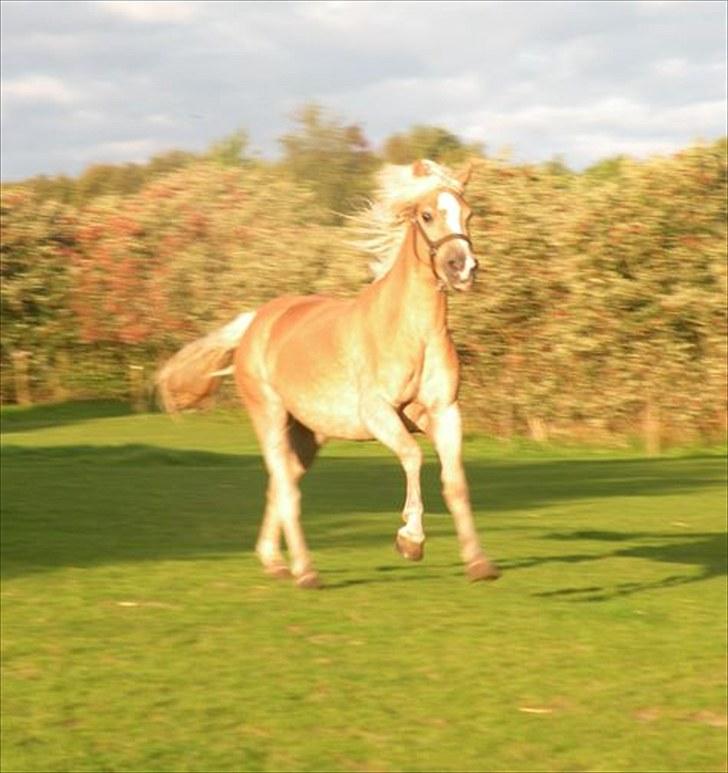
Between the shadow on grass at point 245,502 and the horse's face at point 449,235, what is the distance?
54.0ft

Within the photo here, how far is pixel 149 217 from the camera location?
258 inches

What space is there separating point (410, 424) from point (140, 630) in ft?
55.5

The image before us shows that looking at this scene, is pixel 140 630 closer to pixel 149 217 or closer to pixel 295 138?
pixel 149 217

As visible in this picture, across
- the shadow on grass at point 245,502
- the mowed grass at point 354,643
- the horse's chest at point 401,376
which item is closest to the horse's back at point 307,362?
the horse's chest at point 401,376

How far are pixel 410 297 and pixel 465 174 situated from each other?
0.27 meters

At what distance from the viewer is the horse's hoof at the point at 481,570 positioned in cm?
360

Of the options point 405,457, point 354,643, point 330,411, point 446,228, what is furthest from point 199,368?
point 354,643

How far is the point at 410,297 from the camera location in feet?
11.6

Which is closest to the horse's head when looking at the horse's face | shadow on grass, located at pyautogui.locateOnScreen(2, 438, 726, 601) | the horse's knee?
the horse's face

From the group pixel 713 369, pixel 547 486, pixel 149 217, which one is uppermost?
pixel 149 217

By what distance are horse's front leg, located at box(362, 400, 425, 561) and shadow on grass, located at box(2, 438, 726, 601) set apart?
15982 mm

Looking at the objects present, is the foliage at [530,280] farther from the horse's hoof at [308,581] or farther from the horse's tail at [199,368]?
the horse's hoof at [308,581]

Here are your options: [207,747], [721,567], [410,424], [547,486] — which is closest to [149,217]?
[410,424]

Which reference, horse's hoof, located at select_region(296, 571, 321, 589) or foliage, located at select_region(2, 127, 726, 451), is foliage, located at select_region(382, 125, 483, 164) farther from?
horse's hoof, located at select_region(296, 571, 321, 589)
